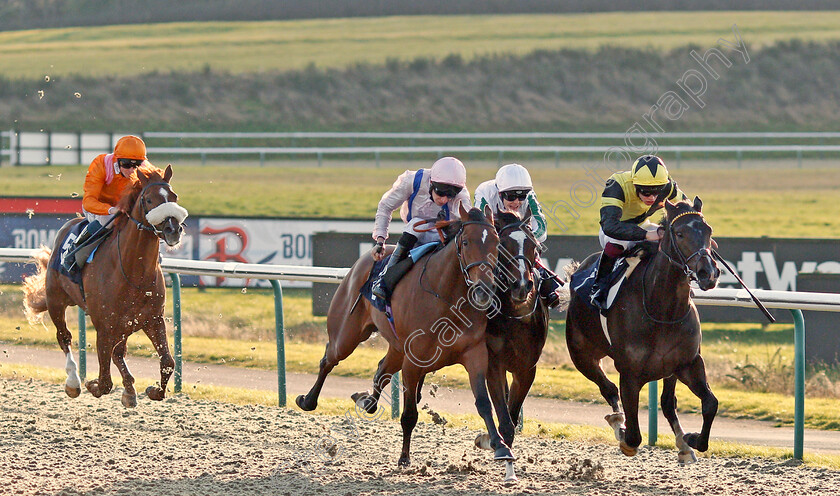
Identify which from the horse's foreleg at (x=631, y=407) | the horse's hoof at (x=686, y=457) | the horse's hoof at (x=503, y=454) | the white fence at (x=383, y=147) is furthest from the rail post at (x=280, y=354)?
the white fence at (x=383, y=147)

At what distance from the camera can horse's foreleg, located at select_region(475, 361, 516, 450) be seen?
561 cm

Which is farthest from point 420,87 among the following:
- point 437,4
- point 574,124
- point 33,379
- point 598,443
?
point 598,443

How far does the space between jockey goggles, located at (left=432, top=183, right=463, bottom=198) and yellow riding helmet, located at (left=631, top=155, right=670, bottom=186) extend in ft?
3.19

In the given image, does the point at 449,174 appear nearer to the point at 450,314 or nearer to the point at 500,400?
the point at 450,314

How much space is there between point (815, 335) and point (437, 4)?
133 ft

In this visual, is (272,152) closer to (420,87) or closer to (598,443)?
(420,87)

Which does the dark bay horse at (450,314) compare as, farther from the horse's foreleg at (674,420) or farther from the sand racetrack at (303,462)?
the horse's foreleg at (674,420)

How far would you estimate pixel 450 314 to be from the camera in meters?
5.67

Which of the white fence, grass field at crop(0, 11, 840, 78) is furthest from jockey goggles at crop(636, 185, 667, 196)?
grass field at crop(0, 11, 840, 78)

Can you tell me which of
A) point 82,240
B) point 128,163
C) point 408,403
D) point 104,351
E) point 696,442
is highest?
point 128,163

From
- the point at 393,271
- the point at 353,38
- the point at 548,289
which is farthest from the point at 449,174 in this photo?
the point at 353,38

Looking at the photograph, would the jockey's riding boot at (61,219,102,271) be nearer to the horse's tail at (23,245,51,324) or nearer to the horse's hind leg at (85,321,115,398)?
the horse's hind leg at (85,321,115,398)

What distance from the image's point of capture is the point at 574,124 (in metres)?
30.4

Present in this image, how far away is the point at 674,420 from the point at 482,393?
118 cm
